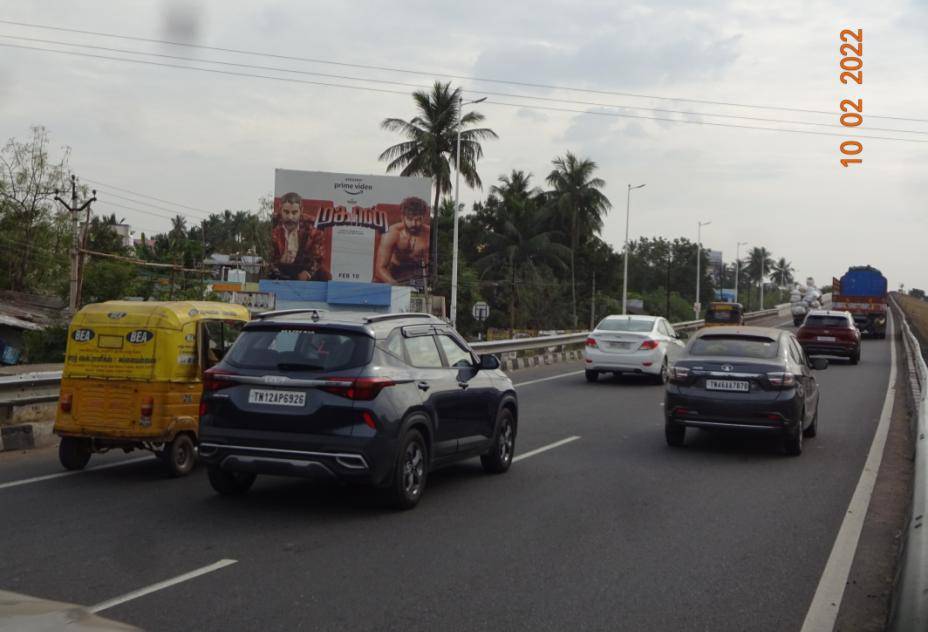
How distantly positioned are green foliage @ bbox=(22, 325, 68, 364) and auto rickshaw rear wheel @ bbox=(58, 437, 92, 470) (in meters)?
31.9

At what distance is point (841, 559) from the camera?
6848 mm

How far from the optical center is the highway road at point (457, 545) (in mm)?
5477

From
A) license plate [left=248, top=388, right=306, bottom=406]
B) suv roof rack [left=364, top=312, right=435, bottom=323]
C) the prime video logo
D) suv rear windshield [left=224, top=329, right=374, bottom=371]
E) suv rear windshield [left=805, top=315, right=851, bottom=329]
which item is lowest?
license plate [left=248, top=388, right=306, bottom=406]

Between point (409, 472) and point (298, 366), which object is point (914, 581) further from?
point (298, 366)

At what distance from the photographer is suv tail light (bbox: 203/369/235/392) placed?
7.98 metres

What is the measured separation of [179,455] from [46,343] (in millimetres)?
33163

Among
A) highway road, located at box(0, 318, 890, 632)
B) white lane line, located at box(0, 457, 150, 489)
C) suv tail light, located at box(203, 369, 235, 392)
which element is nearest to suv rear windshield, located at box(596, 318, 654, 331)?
highway road, located at box(0, 318, 890, 632)

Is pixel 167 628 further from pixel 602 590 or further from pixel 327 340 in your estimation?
pixel 327 340

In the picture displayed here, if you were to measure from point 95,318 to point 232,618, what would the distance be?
5.27 m

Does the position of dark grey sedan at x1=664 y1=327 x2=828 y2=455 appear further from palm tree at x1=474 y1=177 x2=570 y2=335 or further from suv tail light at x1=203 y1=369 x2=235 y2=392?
palm tree at x1=474 y1=177 x2=570 y2=335

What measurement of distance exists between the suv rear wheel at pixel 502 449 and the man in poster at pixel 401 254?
43.2 m

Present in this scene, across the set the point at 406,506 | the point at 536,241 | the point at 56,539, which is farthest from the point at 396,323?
the point at 536,241

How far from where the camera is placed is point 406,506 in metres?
8.18

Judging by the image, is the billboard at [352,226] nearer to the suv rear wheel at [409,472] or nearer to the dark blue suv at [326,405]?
the dark blue suv at [326,405]
